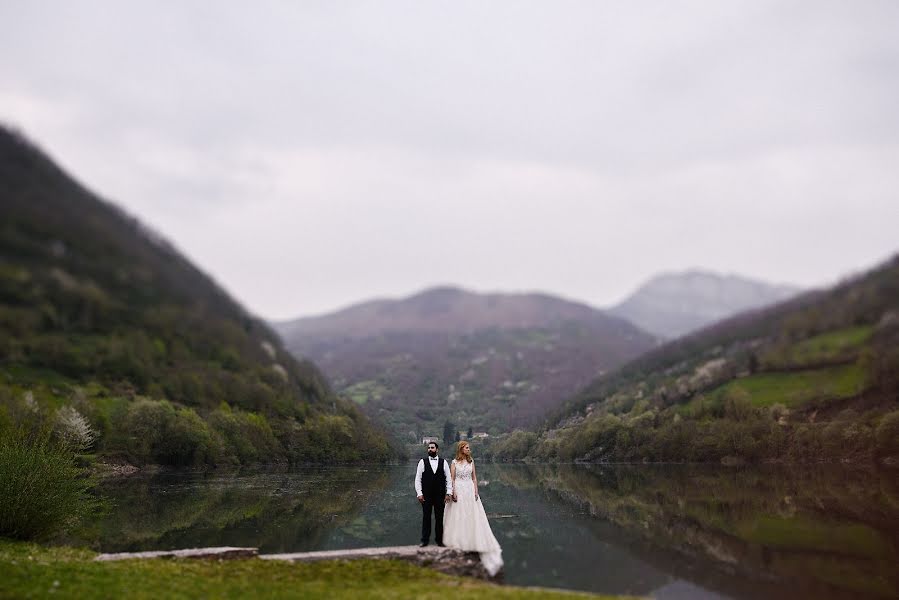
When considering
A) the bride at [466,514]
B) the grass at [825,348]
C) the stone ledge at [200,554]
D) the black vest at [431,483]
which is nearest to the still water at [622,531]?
the bride at [466,514]

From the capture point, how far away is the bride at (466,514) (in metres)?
25.1

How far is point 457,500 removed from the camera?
25484mm

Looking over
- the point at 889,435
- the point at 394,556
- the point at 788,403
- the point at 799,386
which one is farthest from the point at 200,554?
the point at 799,386

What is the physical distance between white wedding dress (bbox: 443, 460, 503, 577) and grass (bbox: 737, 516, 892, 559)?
588 inches

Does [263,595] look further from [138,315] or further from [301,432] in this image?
[301,432]

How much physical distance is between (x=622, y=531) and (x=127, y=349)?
5047 inches

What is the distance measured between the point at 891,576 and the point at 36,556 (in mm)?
30063

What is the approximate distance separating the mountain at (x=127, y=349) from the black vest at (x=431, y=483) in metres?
52.5

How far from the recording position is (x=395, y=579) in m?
20.5

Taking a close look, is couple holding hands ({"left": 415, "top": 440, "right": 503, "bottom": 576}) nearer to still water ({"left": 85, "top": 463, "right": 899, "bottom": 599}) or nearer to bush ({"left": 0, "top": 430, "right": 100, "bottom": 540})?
still water ({"left": 85, "top": 463, "right": 899, "bottom": 599})

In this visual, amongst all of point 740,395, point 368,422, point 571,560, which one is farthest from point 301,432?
point 571,560

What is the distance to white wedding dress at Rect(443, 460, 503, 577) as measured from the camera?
25.1 m

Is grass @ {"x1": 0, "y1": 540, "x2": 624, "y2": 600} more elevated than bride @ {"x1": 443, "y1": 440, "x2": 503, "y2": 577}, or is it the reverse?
bride @ {"x1": 443, "y1": 440, "x2": 503, "y2": 577}

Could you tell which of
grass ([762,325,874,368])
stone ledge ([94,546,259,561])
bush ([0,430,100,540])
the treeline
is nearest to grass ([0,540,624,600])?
stone ledge ([94,546,259,561])
